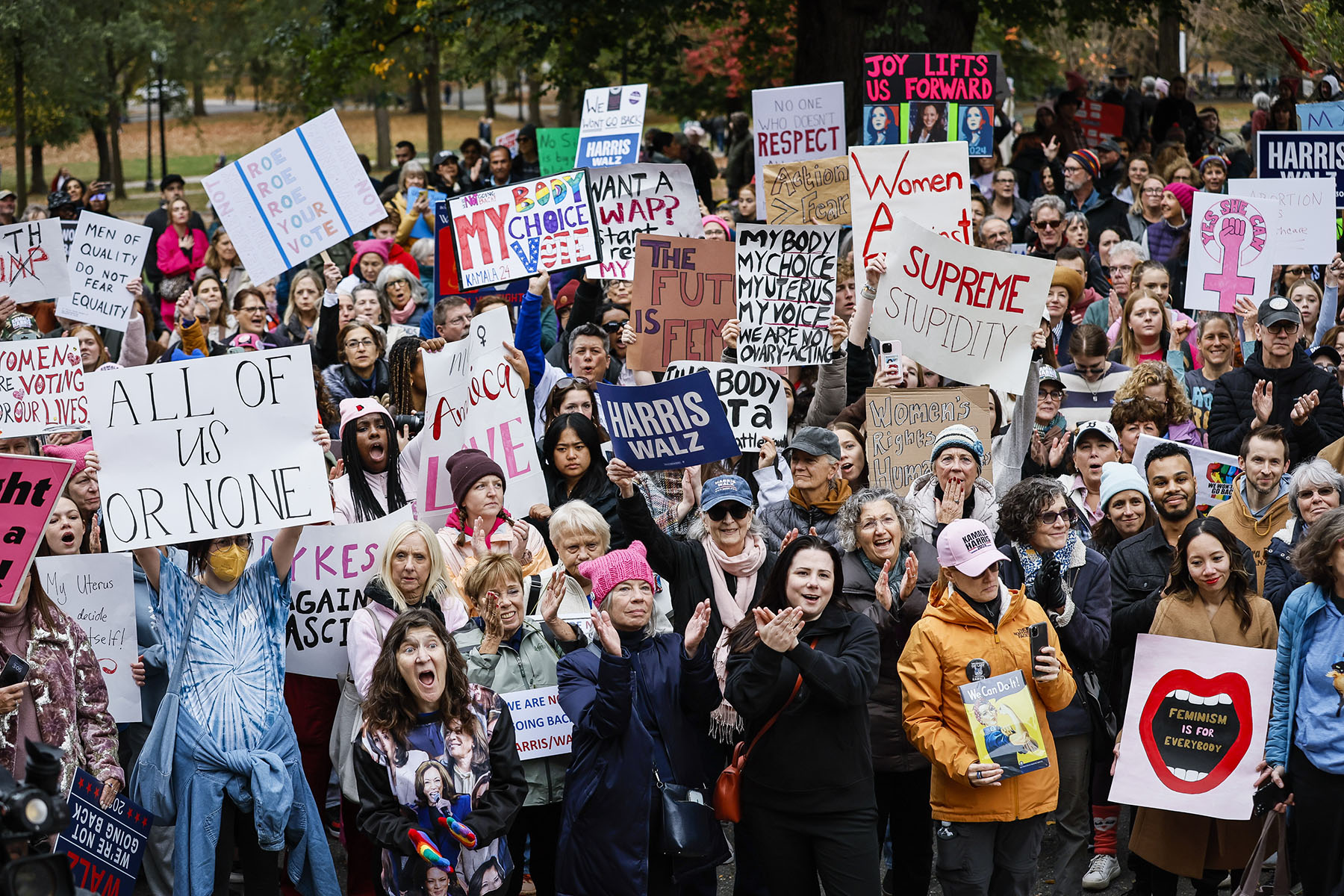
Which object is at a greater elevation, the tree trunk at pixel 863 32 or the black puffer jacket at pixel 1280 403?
the tree trunk at pixel 863 32

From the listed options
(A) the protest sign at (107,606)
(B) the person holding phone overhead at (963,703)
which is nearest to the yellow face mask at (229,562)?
(A) the protest sign at (107,606)

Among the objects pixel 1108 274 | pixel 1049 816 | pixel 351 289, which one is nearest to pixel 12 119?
pixel 351 289

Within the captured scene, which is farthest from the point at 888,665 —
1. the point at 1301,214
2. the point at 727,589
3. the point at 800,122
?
the point at 800,122

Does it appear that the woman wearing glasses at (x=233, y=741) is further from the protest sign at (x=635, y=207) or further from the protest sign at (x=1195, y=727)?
the protest sign at (x=635, y=207)

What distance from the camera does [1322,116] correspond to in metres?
13.0

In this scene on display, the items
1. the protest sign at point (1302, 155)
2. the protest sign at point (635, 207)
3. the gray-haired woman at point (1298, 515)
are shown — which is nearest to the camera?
the gray-haired woman at point (1298, 515)

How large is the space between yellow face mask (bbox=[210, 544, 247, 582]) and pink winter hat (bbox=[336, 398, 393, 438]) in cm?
132

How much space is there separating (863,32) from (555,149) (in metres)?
4.41

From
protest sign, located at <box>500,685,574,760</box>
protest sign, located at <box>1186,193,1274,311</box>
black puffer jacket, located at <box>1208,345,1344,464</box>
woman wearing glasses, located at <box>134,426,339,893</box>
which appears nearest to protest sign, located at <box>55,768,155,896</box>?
woman wearing glasses, located at <box>134,426,339,893</box>

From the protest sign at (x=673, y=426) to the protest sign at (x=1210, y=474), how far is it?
6.70ft

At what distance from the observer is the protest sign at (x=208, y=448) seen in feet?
20.3

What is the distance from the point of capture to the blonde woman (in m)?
8.12

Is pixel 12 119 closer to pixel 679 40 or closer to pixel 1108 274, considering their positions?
pixel 679 40

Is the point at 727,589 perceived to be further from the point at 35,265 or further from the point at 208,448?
the point at 35,265
